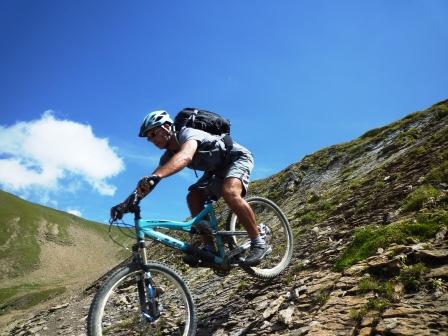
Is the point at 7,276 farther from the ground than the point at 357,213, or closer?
farther from the ground

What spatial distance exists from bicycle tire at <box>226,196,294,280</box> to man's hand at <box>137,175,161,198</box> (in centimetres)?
361

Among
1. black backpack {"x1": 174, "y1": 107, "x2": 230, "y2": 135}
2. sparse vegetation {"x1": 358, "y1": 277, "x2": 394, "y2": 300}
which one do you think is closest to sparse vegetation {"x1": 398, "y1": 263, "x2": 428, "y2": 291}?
sparse vegetation {"x1": 358, "y1": 277, "x2": 394, "y2": 300}

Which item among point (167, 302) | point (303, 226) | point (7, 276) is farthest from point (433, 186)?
point (7, 276)

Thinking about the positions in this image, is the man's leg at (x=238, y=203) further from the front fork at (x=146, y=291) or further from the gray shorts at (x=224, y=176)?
the front fork at (x=146, y=291)

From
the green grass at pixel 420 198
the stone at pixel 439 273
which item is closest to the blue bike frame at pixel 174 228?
the stone at pixel 439 273

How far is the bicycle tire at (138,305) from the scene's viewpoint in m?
6.09

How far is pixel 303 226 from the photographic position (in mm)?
15508

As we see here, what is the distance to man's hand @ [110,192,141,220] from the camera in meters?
6.59

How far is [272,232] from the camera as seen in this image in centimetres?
1091

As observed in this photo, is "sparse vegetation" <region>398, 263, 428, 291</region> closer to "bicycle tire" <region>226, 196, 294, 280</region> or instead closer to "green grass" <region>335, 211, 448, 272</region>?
"green grass" <region>335, 211, 448, 272</region>

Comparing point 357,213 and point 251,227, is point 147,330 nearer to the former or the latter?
point 251,227

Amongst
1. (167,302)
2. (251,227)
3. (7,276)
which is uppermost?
(7,276)

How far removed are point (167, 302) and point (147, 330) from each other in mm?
1262

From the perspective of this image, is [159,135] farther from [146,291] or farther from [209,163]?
[146,291]
